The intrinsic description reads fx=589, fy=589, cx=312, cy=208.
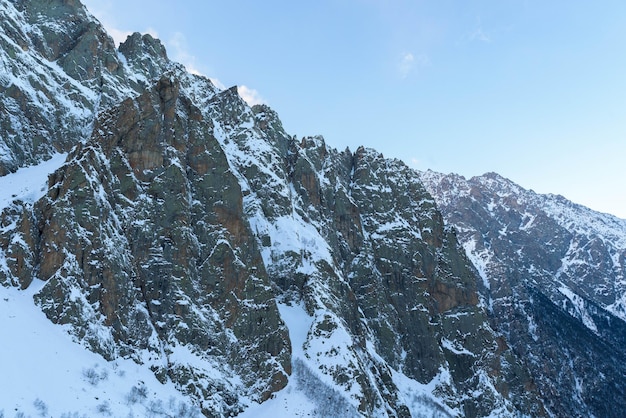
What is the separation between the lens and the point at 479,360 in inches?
5955

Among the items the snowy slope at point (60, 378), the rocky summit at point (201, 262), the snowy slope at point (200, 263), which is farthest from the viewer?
the rocky summit at point (201, 262)

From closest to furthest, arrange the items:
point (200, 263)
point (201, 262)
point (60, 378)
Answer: point (60, 378) < point (200, 263) < point (201, 262)

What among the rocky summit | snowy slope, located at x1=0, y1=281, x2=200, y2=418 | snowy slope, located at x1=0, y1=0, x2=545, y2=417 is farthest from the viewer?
the rocky summit

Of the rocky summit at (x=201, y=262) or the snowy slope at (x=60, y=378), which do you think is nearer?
the snowy slope at (x=60, y=378)

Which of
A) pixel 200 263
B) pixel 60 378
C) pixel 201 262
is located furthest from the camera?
pixel 201 262

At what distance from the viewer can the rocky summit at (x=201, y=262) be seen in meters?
83.4

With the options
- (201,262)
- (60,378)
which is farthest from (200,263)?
(60,378)

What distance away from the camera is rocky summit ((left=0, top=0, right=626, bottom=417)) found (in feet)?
274

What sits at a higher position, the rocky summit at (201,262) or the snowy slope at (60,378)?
the rocky summit at (201,262)

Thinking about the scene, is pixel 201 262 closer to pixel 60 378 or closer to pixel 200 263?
pixel 200 263

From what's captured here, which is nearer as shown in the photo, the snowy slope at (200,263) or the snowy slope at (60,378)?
the snowy slope at (60,378)

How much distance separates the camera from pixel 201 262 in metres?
106

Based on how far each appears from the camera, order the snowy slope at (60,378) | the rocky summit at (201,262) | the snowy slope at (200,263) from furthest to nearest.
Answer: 1. the rocky summit at (201,262)
2. the snowy slope at (200,263)
3. the snowy slope at (60,378)

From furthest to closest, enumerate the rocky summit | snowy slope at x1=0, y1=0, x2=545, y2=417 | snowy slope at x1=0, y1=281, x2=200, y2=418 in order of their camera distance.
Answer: the rocky summit < snowy slope at x1=0, y1=0, x2=545, y2=417 < snowy slope at x1=0, y1=281, x2=200, y2=418
